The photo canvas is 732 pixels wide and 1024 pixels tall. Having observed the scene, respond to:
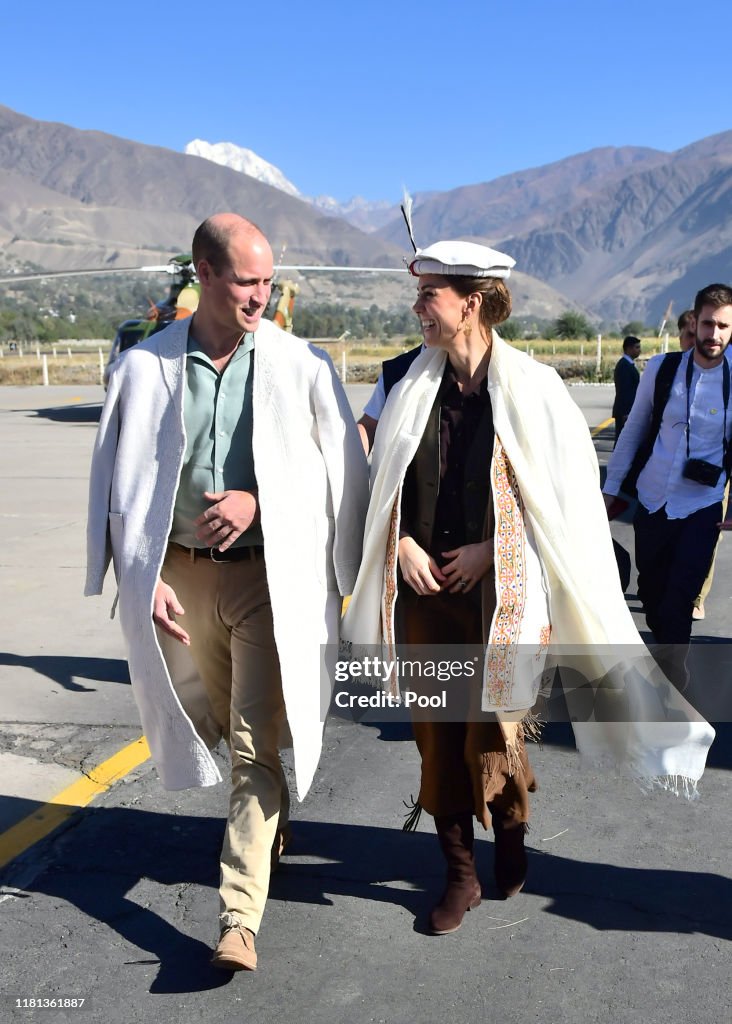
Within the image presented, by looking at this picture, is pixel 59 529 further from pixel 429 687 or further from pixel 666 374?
pixel 429 687

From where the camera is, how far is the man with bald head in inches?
138

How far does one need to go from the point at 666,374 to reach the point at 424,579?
260 centimetres

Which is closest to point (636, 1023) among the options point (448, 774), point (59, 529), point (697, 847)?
point (448, 774)

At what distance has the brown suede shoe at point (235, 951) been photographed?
3264 mm

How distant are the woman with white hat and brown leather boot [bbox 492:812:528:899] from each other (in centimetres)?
13

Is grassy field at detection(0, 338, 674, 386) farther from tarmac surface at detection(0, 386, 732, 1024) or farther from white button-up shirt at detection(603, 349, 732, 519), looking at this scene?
tarmac surface at detection(0, 386, 732, 1024)

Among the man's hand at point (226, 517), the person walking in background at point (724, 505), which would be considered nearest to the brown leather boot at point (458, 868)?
the man's hand at point (226, 517)

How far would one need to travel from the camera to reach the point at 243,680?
3.62 metres

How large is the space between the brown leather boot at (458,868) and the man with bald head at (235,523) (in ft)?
1.60

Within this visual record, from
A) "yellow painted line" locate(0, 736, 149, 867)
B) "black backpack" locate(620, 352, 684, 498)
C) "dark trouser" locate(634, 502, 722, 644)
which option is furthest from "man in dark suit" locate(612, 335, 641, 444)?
"yellow painted line" locate(0, 736, 149, 867)

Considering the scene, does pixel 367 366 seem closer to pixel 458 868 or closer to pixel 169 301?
pixel 169 301

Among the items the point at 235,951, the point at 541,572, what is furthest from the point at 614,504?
the point at 235,951

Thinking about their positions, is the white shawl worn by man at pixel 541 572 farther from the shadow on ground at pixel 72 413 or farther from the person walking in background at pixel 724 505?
the shadow on ground at pixel 72 413

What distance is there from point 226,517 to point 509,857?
145cm
